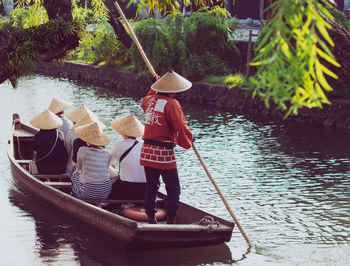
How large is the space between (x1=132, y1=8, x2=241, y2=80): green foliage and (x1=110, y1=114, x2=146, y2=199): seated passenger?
12262 millimetres

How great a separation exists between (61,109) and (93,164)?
2.14m

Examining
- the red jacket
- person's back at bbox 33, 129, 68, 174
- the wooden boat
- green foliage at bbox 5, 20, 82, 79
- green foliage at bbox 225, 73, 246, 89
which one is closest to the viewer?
green foliage at bbox 5, 20, 82, 79

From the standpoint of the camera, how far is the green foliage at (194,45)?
65.8ft

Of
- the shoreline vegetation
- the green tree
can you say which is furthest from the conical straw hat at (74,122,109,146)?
the green tree

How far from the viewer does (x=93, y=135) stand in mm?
7582

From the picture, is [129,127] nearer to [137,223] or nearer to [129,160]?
[129,160]

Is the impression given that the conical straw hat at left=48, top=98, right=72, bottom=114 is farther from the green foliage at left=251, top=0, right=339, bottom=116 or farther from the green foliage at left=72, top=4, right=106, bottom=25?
the green foliage at left=251, top=0, right=339, bottom=116

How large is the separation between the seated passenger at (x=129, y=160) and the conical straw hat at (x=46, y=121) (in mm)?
1542

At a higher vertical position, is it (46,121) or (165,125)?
(165,125)

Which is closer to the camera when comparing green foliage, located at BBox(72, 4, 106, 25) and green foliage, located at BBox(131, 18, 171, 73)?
green foliage, located at BBox(72, 4, 106, 25)

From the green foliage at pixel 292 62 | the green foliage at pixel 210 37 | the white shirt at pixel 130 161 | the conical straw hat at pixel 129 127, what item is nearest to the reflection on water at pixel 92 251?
the white shirt at pixel 130 161

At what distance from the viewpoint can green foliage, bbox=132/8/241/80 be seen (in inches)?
789

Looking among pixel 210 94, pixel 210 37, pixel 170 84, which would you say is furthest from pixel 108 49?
pixel 170 84

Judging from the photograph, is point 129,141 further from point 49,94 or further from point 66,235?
point 49,94
